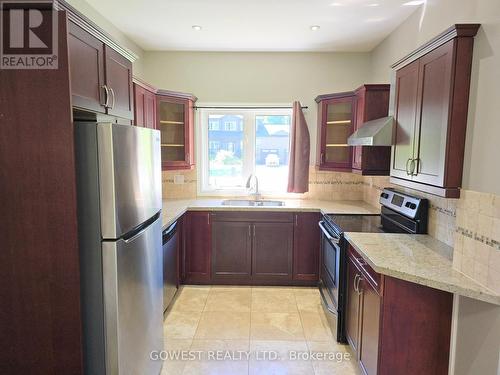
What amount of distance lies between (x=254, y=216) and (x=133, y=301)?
6.44ft

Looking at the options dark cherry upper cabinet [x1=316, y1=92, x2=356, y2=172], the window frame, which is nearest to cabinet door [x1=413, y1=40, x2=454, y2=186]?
dark cherry upper cabinet [x1=316, y1=92, x2=356, y2=172]

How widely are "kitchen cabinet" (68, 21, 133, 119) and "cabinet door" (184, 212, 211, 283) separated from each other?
164 centimetres

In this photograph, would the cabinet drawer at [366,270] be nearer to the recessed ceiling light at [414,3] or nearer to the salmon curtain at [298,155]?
the salmon curtain at [298,155]

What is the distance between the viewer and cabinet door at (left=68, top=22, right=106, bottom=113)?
1452mm

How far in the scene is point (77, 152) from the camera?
1439 millimetres

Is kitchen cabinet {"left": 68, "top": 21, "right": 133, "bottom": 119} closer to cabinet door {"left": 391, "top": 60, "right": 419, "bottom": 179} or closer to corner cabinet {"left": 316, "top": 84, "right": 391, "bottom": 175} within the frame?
cabinet door {"left": 391, "top": 60, "right": 419, "bottom": 179}

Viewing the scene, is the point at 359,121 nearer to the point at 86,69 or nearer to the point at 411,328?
the point at 411,328

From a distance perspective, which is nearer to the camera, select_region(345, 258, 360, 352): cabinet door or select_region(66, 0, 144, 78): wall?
select_region(345, 258, 360, 352): cabinet door

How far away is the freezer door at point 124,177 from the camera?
4.80 feet

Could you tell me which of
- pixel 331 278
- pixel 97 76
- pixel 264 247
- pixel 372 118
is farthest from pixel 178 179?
pixel 97 76

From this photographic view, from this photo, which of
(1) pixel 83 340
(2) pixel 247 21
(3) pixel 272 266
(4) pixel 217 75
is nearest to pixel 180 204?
(3) pixel 272 266

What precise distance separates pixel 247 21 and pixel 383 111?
1.55 m

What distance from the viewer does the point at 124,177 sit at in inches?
63.0

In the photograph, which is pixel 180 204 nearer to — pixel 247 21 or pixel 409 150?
pixel 247 21
